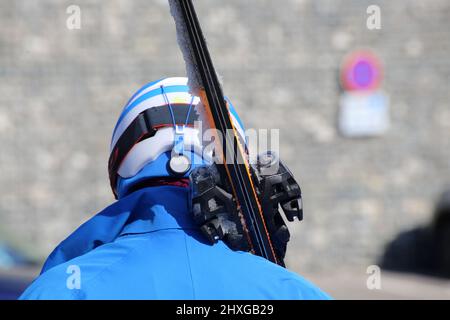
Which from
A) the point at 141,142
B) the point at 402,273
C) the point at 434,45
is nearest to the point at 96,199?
the point at 402,273

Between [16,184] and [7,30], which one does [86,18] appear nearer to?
[7,30]

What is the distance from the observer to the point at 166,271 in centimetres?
168

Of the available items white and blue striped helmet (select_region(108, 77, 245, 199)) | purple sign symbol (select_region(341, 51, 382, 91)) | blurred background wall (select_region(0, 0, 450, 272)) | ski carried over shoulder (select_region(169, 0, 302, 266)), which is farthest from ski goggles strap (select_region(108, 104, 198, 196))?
purple sign symbol (select_region(341, 51, 382, 91))

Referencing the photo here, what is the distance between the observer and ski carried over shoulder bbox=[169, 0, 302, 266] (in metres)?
1.87

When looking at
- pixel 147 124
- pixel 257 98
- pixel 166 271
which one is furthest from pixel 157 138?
pixel 257 98

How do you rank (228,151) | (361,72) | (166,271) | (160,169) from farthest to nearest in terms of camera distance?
(361,72), (160,169), (228,151), (166,271)

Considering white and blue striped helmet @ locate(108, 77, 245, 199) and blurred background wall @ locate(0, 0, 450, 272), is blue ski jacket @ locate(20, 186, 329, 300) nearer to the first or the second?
white and blue striped helmet @ locate(108, 77, 245, 199)

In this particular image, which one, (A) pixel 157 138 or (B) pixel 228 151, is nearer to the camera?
(B) pixel 228 151

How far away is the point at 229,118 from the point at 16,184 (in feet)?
30.8

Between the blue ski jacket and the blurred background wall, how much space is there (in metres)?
9.04

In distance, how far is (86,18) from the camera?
10.7 metres

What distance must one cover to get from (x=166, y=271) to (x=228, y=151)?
325 mm

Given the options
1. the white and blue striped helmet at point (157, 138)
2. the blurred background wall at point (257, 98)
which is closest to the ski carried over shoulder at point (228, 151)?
the white and blue striped helmet at point (157, 138)

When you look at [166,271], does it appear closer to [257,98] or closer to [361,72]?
A: [257,98]
